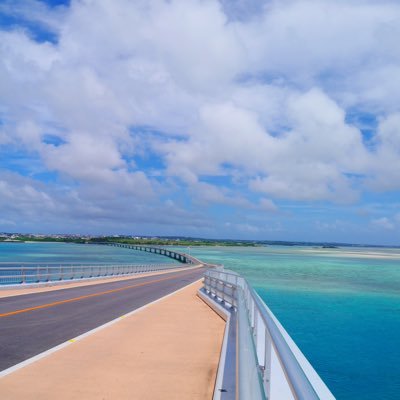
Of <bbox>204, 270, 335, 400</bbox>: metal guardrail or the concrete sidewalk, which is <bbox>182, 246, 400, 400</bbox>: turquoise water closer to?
the concrete sidewalk

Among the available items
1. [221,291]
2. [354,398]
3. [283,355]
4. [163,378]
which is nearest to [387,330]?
[354,398]

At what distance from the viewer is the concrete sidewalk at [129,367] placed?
764 centimetres

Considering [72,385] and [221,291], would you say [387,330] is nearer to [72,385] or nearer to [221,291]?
[221,291]

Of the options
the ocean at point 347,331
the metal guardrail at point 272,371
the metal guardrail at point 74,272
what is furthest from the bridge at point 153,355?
the metal guardrail at point 74,272

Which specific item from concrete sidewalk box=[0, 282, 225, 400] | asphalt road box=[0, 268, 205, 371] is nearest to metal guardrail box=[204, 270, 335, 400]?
concrete sidewalk box=[0, 282, 225, 400]

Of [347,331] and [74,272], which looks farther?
[74,272]

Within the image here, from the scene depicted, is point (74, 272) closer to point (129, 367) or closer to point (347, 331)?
point (347, 331)

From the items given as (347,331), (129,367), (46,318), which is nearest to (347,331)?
(347,331)

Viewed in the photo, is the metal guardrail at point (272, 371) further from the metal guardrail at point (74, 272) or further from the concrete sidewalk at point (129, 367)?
the metal guardrail at point (74, 272)

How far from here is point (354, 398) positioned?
19.6 m

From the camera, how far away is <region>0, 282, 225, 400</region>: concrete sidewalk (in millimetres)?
7637

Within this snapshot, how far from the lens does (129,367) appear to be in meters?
9.28

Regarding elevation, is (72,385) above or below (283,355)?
below

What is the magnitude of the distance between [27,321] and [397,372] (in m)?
17.6
